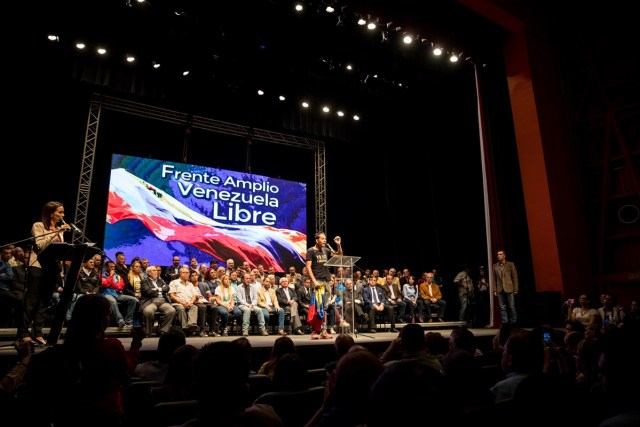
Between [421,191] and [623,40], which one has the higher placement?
[623,40]

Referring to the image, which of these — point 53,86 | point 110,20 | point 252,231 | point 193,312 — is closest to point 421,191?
point 252,231

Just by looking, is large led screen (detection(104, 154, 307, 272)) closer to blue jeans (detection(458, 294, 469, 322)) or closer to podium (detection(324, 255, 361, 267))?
blue jeans (detection(458, 294, 469, 322))

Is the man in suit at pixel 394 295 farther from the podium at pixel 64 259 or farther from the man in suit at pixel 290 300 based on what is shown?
the podium at pixel 64 259

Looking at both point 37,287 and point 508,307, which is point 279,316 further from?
point 37,287

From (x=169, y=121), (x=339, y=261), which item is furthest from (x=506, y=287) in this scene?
(x=169, y=121)

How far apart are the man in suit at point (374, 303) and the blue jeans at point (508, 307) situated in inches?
85.9

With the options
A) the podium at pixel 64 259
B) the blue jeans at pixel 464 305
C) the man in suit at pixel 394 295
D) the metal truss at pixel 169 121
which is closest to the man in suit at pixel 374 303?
the man in suit at pixel 394 295

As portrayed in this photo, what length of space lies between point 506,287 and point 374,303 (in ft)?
8.86

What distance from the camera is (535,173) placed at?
820 centimetres

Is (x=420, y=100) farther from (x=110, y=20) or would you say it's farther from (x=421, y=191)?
(x=110, y=20)

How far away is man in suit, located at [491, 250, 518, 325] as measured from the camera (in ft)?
25.1

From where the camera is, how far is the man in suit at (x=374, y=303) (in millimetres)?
8711

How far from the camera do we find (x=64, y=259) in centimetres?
392

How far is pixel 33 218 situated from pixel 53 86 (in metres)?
2.75
